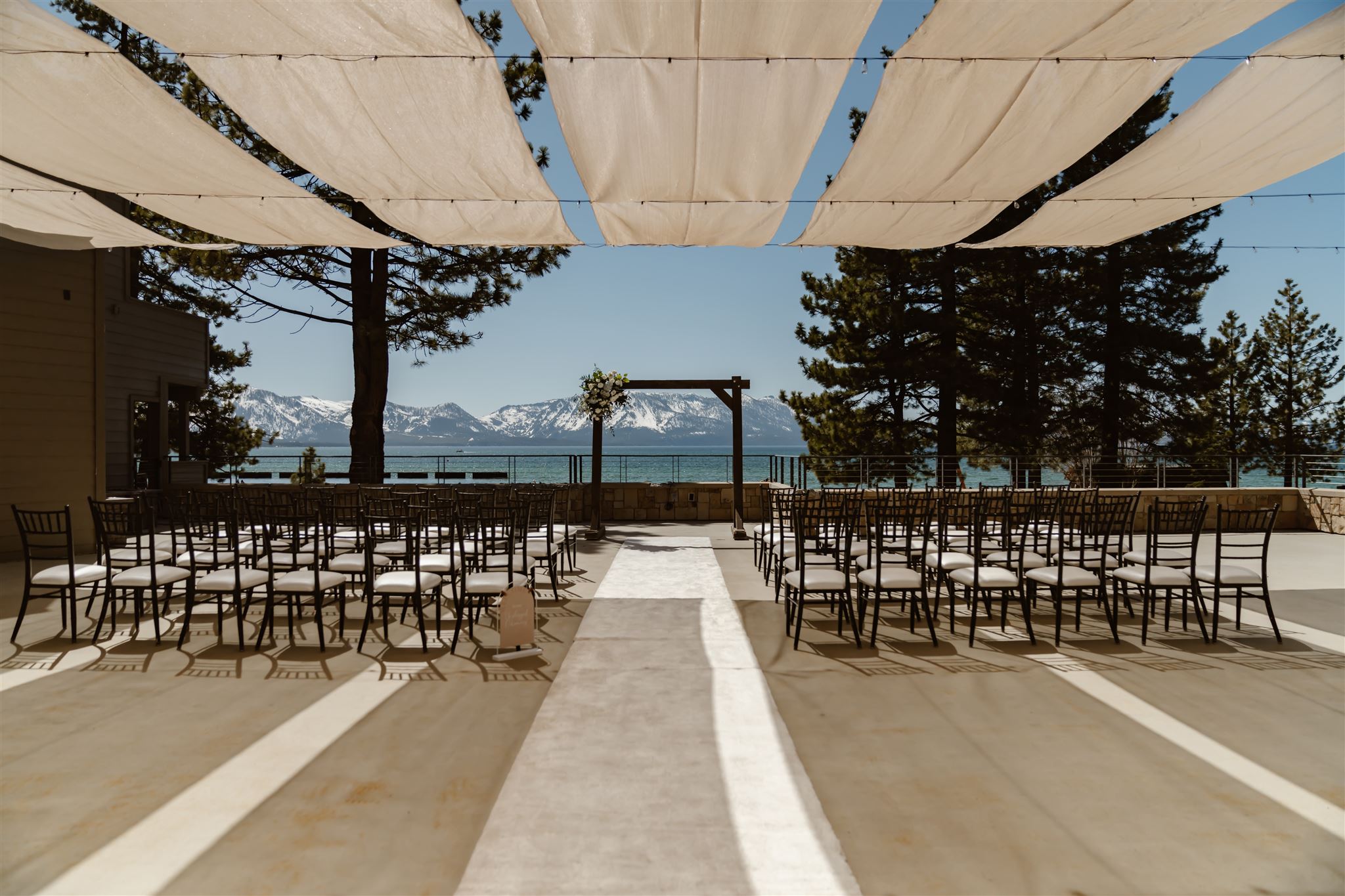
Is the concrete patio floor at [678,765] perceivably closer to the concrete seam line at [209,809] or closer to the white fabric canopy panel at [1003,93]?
the concrete seam line at [209,809]

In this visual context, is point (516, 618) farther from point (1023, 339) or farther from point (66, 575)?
point (1023, 339)

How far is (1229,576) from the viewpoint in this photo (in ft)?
14.6

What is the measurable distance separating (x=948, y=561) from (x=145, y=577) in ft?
18.1

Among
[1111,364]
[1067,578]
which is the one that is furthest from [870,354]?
[1067,578]

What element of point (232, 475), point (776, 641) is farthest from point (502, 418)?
point (776, 641)

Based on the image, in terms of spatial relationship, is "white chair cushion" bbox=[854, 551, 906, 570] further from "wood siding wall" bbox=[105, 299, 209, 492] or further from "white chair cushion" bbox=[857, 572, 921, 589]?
"wood siding wall" bbox=[105, 299, 209, 492]

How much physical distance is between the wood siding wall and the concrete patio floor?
351 inches

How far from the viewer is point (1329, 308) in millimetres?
24328

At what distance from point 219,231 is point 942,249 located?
13138 mm

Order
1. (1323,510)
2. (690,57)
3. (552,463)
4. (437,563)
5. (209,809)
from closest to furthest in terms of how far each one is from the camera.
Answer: (209,809) → (690,57) → (437,563) → (1323,510) → (552,463)

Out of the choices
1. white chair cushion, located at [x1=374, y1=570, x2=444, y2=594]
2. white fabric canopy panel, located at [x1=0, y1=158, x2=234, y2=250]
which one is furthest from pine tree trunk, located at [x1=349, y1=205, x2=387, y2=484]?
white chair cushion, located at [x1=374, y1=570, x2=444, y2=594]

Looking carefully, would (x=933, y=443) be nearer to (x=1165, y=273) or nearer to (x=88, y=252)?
(x=1165, y=273)

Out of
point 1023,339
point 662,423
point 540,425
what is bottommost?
point 1023,339

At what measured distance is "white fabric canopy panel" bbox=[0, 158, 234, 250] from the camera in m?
4.49
